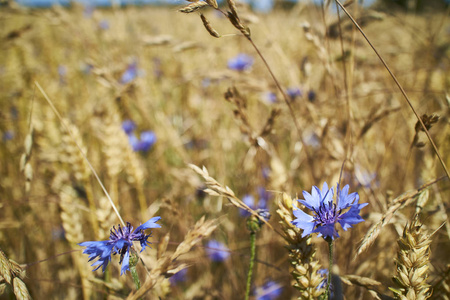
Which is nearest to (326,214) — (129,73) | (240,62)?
(240,62)

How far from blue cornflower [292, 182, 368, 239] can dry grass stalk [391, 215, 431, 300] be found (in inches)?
4.8

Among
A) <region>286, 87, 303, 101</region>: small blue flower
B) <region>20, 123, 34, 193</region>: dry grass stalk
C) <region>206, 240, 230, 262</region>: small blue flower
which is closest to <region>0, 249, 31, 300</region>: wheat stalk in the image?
<region>20, 123, 34, 193</region>: dry grass stalk

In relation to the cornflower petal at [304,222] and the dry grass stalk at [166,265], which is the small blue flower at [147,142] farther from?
the cornflower petal at [304,222]

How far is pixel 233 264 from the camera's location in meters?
1.30

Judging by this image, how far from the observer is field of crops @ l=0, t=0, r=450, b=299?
62cm

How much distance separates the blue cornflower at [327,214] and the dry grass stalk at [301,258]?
0.11ft

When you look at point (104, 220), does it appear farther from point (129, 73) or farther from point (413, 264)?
point (129, 73)

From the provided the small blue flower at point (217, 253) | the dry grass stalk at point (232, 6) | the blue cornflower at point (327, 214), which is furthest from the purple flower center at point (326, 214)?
the small blue flower at point (217, 253)

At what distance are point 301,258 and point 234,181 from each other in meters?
1.08

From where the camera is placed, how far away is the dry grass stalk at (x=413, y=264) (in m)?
0.56

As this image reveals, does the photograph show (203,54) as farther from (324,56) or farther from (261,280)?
(261,280)

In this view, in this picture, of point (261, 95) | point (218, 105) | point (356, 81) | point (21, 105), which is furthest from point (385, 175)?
point (21, 105)

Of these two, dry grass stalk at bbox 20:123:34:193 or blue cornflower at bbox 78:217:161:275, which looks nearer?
blue cornflower at bbox 78:217:161:275

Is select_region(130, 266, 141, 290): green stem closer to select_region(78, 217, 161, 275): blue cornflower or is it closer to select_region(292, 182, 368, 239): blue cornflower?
select_region(78, 217, 161, 275): blue cornflower
